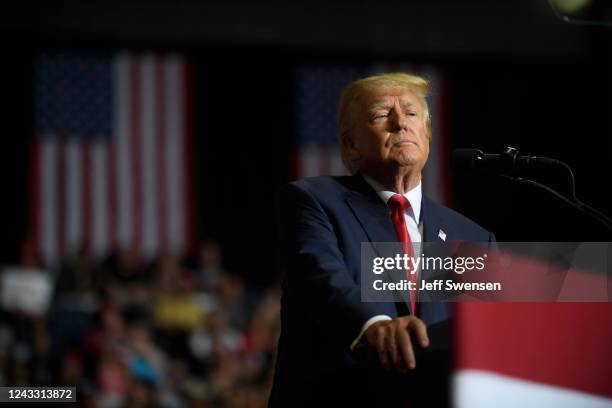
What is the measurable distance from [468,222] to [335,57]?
7046 mm

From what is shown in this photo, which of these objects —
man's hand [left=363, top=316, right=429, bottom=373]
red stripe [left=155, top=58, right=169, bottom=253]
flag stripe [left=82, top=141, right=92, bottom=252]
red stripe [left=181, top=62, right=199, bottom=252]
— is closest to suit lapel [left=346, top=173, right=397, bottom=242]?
man's hand [left=363, top=316, right=429, bottom=373]

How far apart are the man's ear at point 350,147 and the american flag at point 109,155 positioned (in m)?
5.94

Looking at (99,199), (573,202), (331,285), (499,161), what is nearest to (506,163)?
(499,161)

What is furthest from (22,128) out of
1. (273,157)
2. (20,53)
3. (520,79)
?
(520,79)

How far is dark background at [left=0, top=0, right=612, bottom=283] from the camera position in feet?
26.2

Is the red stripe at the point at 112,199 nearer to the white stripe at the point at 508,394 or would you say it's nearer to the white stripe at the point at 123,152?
the white stripe at the point at 123,152

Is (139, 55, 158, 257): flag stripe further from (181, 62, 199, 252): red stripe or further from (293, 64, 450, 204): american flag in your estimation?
(293, 64, 450, 204): american flag

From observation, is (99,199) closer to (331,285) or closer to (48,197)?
(48,197)

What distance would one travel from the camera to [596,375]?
127 cm

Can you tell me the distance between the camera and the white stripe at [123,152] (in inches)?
309

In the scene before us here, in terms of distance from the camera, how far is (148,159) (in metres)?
8.08

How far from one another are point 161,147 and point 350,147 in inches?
259

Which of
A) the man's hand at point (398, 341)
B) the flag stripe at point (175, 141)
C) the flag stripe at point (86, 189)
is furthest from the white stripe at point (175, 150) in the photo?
the man's hand at point (398, 341)

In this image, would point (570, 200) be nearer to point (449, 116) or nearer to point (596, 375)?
point (596, 375)
